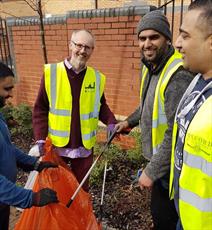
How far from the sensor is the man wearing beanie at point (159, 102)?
6.26ft

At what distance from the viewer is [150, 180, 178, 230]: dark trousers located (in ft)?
7.10

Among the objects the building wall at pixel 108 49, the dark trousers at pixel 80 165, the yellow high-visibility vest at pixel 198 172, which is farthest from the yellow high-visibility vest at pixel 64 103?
the yellow high-visibility vest at pixel 198 172

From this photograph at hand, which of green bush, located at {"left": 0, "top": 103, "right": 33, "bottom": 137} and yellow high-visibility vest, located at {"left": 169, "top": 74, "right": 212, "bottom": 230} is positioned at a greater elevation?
yellow high-visibility vest, located at {"left": 169, "top": 74, "right": 212, "bottom": 230}

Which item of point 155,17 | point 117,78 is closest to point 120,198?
point 117,78

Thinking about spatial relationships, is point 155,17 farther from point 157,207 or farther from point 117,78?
point 117,78

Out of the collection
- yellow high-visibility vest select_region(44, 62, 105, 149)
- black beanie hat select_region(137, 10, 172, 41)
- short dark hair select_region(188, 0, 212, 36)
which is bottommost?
yellow high-visibility vest select_region(44, 62, 105, 149)

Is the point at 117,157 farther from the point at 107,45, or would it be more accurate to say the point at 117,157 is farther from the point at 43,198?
the point at 43,198

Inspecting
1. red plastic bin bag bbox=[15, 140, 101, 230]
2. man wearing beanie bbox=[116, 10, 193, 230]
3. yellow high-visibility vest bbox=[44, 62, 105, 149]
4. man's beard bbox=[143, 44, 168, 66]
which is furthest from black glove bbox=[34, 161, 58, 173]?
man's beard bbox=[143, 44, 168, 66]

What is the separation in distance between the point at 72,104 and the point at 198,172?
5.51 ft

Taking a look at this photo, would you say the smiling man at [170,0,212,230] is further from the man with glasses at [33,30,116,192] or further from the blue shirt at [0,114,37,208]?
the man with glasses at [33,30,116,192]

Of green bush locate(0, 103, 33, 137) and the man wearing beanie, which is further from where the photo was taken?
green bush locate(0, 103, 33, 137)

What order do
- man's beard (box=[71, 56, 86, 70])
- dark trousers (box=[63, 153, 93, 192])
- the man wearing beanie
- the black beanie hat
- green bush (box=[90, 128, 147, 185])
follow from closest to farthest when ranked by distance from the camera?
the man wearing beanie < the black beanie hat < man's beard (box=[71, 56, 86, 70]) < dark trousers (box=[63, 153, 93, 192]) < green bush (box=[90, 128, 147, 185])

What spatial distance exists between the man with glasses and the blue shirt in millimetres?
459

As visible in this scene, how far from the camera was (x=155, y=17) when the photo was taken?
83.7 inches
